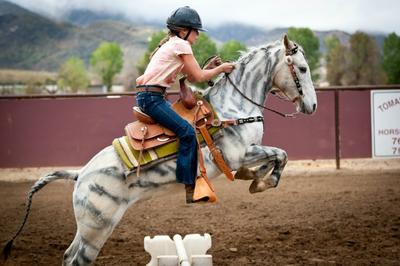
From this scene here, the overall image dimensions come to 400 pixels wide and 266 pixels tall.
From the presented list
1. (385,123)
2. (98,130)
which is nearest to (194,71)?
(98,130)

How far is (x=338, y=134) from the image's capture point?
14086 mm

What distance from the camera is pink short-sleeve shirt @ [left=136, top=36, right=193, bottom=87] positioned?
4.96 m

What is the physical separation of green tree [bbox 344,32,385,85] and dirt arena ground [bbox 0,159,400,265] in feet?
323

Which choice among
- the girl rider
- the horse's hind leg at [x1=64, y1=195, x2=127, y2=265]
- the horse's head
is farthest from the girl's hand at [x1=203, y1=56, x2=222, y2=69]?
the horse's hind leg at [x1=64, y1=195, x2=127, y2=265]

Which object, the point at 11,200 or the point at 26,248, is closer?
the point at 26,248

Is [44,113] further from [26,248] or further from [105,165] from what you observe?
[105,165]

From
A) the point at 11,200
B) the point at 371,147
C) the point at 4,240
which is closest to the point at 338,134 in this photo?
the point at 371,147

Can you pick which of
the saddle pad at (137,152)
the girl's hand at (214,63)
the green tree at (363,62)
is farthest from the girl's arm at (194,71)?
the green tree at (363,62)

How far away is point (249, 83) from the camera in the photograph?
545cm

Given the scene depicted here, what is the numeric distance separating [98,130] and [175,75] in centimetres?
935

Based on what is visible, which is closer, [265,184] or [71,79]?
[265,184]

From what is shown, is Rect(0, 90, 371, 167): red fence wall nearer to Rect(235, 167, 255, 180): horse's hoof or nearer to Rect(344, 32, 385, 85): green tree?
Rect(235, 167, 255, 180): horse's hoof

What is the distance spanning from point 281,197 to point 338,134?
4.13 m

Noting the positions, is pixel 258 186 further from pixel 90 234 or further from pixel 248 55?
pixel 90 234
